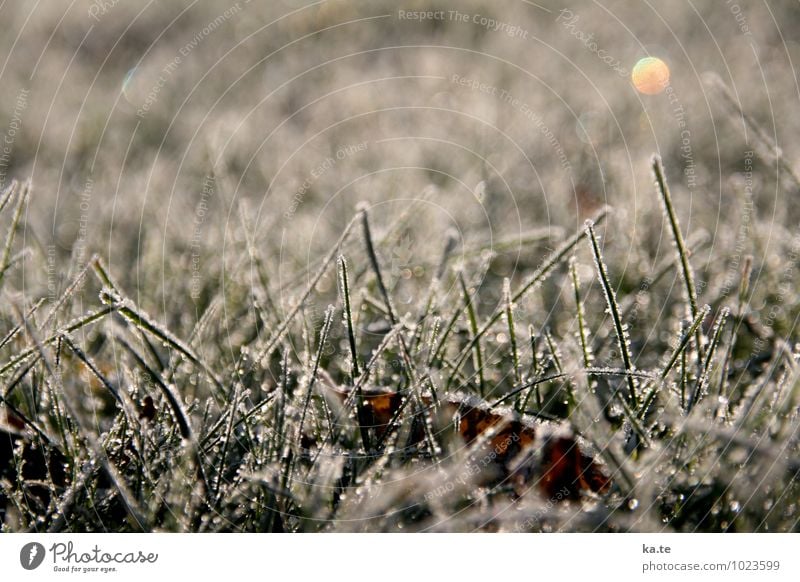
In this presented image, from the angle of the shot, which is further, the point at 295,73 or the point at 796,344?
the point at 295,73

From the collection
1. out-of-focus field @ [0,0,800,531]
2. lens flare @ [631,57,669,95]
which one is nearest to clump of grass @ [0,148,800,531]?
out-of-focus field @ [0,0,800,531]

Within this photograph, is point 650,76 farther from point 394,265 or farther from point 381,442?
point 381,442

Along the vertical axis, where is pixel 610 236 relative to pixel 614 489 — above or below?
above

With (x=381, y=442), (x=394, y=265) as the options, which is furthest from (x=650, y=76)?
(x=381, y=442)

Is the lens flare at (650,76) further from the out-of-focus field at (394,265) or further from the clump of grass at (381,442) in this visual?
the clump of grass at (381,442)

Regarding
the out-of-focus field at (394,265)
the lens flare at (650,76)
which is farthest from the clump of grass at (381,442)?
the lens flare at (650,76)

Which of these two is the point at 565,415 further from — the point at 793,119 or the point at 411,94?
the point at 411,94
